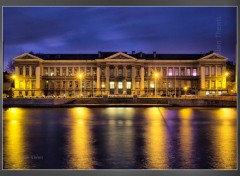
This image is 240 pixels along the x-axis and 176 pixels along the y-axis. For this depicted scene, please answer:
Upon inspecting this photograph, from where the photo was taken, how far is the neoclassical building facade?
40.1 meters

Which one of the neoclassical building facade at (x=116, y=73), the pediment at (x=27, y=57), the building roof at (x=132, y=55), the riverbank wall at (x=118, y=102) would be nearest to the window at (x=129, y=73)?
the neoclassical building facade at (x=116, y=73)

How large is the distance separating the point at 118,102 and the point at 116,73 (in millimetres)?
15937

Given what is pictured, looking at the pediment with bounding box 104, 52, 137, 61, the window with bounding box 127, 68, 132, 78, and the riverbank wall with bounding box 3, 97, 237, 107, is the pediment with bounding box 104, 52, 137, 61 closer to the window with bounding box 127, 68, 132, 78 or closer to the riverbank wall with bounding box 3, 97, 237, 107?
the window with bounding box 127, 68, 132, 78

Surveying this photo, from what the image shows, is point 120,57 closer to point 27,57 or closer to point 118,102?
point 27,57

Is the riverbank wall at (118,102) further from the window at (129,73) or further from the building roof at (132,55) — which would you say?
the building roof at (132,55)

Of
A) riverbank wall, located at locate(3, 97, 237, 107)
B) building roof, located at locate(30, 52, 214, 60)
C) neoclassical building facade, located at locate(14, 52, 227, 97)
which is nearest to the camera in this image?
riverbank wall, located at locate(3, 97, 237, 107)

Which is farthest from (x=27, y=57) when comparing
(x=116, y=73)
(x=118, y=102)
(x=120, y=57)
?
(x=118, y=102)

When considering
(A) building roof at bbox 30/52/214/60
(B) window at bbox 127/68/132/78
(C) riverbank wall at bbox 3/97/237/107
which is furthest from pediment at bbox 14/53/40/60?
(C) riverbank wall at bbox 3/97/237/107

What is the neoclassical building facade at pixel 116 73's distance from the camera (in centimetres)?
4006

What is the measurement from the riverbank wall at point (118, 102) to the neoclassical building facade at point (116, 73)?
1430 cm

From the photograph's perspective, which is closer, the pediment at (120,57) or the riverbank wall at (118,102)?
the riverbank wall at (118,102)

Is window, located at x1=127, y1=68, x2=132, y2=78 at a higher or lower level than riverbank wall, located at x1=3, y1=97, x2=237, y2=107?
higher

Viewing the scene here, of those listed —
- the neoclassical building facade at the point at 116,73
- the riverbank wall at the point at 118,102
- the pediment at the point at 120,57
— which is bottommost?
the riverbank wall at the point at 118,102

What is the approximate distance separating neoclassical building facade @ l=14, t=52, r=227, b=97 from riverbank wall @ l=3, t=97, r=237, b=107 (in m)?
14.3
